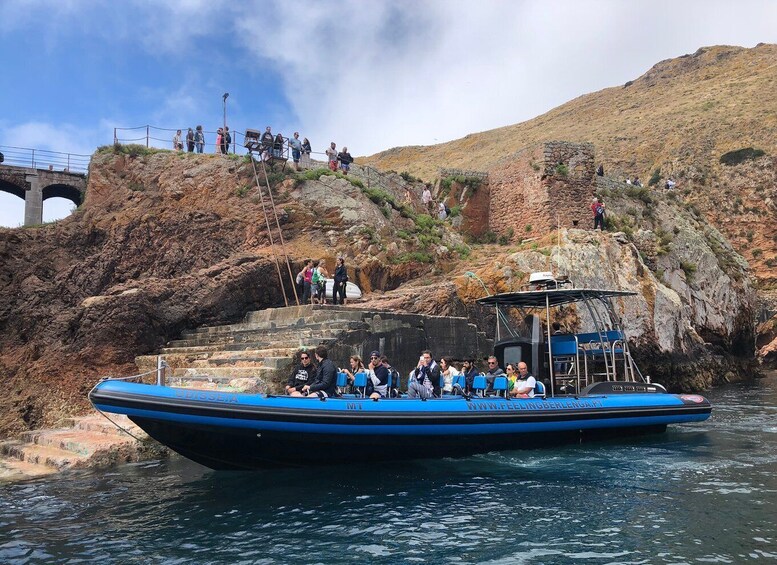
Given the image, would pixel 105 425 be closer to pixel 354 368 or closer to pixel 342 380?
pixel 342 380

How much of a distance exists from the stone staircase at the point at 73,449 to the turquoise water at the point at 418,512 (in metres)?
0.38

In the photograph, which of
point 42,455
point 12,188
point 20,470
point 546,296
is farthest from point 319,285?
point 12,188

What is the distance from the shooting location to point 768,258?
1750 inches

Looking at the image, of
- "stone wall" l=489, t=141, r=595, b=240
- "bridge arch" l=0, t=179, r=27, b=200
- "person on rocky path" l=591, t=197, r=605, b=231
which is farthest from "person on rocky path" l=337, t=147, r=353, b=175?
"bridge arch" l=0, t=179, r=27, b=200

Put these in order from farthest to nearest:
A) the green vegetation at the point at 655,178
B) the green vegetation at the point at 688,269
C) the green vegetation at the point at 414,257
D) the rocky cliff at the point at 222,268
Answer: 1. the green vegetation at the point at 655,178
2. the green vegetation at the point at 688,269
3. the green vegetation at the point at 414,257
4. the rocky cliff at the point at 222,268

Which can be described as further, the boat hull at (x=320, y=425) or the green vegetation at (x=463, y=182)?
the green vegetation at (x=463, y=182)

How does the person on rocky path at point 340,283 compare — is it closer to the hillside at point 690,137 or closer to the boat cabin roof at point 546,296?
the boat cabin roof at point 546,296

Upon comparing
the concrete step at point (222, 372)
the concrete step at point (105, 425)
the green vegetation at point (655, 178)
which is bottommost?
the concrete step at point (105, 425)

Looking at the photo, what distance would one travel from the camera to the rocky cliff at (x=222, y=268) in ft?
44.7

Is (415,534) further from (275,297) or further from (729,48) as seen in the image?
(729,48)

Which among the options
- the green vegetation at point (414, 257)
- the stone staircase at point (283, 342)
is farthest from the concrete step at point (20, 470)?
the green vegetation at point (414, 257)

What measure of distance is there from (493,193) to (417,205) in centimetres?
324

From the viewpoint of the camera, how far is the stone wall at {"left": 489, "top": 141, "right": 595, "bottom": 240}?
24578mm

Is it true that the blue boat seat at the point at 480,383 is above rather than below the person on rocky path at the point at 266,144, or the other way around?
below
